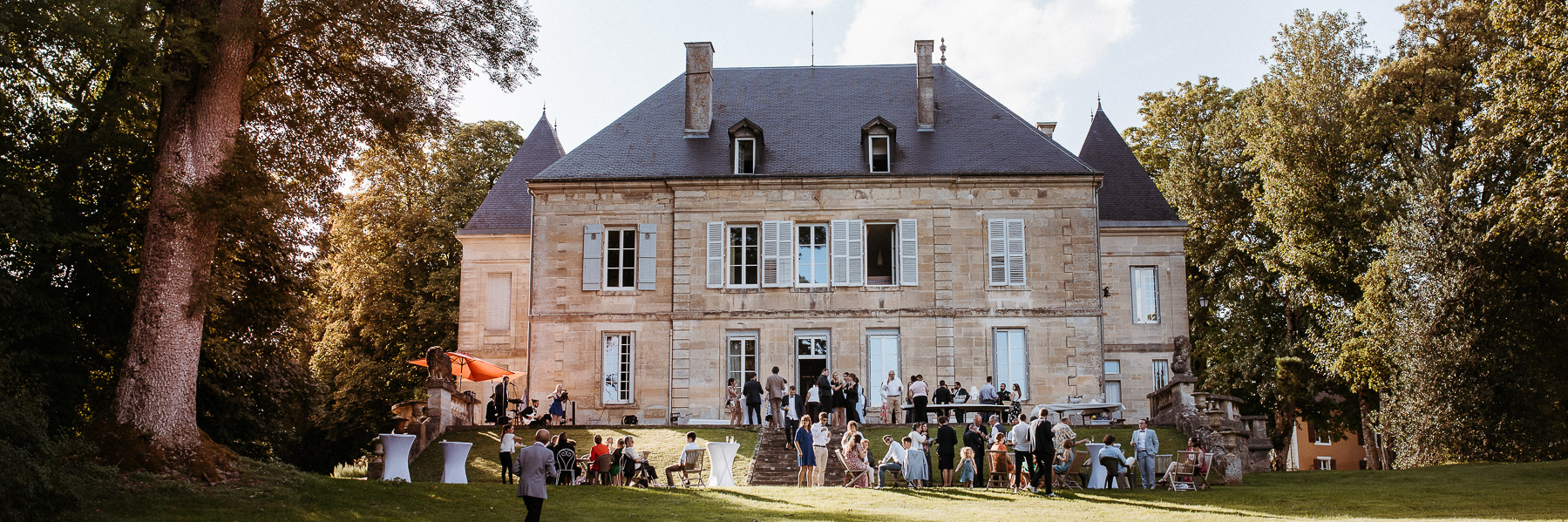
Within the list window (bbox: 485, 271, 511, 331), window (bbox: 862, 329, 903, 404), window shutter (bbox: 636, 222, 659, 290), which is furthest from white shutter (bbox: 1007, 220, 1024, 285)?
window (bbox: 485, 271, 511, 331)

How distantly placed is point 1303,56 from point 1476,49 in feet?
11.8

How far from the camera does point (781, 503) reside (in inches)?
586

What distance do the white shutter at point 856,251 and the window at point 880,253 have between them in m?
0.11

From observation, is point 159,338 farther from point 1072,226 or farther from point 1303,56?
point 1303,56

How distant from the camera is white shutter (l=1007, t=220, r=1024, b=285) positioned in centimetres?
2622

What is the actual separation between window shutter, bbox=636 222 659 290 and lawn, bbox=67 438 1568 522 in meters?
10.4

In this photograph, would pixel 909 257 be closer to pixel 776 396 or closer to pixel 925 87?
pixel 925 87

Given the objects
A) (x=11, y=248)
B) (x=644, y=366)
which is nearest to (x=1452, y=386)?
(x=644, y=366)

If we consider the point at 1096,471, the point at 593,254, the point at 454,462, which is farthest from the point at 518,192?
the point at 1096,471

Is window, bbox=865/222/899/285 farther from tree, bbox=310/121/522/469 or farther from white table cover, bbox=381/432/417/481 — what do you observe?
white table cover, bbox=381/432/417/481

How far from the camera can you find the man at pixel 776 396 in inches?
832

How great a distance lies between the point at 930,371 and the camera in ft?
84.3

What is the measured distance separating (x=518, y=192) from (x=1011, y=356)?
12816 millimetres

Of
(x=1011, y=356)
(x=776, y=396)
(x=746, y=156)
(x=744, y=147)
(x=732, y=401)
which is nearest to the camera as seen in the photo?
(x=776, y=396)
